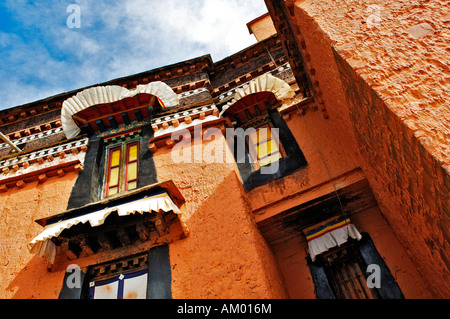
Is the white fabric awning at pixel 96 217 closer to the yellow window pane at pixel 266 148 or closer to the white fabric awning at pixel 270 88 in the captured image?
the yellow window pane at pixel 266 148

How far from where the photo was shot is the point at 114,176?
6988 mm

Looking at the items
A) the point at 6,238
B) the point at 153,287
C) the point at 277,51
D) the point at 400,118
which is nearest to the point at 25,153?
the point at 6,238

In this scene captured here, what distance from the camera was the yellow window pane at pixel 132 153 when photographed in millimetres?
7227

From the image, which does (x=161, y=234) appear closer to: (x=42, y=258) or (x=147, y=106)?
(x=42, y=258)

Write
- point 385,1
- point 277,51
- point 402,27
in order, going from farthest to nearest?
point 277,51 < point 385,1 < point 402,27

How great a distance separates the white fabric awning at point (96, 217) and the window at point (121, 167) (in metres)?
1.61

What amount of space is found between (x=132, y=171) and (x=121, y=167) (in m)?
0.35

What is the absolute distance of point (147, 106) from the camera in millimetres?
7930

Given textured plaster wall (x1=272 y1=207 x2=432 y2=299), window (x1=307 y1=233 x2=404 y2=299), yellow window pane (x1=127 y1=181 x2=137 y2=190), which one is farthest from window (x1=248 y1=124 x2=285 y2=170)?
yellow window pane (x1=127 y1=181 x2=137 y2=190)

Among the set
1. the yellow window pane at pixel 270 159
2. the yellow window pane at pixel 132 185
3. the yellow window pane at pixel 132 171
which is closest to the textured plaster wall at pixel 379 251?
the yellow window pane at pixel 270 159

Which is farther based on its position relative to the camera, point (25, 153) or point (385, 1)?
point (25, 153)

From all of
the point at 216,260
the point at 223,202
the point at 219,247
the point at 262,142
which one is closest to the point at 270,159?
the point at 262,142

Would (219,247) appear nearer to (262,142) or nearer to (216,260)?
(216,260)

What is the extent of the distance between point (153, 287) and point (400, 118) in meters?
4.21
